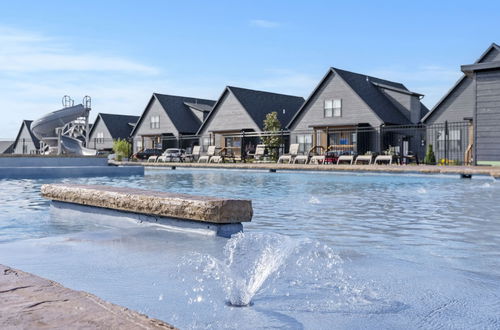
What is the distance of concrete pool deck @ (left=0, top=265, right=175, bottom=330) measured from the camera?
191 centimetres

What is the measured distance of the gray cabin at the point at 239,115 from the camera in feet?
143

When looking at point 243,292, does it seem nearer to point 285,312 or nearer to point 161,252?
point 285,312

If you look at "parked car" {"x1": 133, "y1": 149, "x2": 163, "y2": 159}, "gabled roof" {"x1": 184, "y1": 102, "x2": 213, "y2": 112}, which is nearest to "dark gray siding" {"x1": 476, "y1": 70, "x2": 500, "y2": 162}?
"parked car" {"x1": 133, "y1": 149, "x2": 163, "y2": 159}

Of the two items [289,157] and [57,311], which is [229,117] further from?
[57,311]

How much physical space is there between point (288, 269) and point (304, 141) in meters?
36.4

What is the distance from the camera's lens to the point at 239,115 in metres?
44.1

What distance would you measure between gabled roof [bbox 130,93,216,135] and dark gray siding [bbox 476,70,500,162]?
3032 centimetres

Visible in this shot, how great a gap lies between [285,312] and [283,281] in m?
0.74

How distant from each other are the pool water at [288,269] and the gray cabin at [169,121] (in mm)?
42092

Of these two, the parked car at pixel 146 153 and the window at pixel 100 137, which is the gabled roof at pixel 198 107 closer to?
the parked car at pixel 146 153

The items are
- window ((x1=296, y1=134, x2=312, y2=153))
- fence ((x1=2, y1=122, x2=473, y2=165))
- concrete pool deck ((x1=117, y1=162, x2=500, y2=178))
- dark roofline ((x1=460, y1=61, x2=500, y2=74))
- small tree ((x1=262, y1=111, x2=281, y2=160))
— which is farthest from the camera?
window ((x1=296, y1=134, x2=312, y2=153))

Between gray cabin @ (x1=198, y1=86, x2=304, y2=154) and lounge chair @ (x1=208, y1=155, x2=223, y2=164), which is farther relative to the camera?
gray cabin @ (x1=198, y1=86, x2=304, y2=154)

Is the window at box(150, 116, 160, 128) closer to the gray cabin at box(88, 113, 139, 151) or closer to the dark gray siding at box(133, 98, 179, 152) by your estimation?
the dark gray siding at box(133, 98, 179, 152)

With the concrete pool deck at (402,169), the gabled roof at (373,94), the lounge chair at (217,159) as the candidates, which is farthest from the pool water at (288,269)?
the gabled roof at (373,94)
